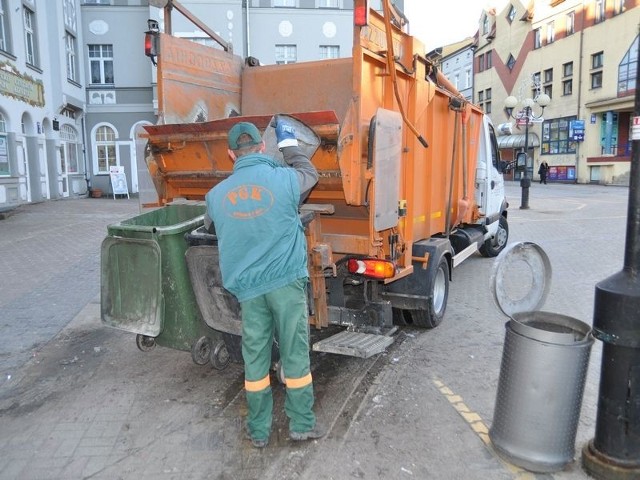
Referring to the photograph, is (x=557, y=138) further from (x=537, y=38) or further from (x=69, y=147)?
(x=69, y=147)

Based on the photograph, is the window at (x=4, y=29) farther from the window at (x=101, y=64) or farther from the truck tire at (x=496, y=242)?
the truck tire at (x=496, y=242)

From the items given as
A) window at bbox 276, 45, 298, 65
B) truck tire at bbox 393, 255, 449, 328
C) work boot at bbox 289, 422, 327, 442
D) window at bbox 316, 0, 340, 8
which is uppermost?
window at bbox 316, 0, 340, 8

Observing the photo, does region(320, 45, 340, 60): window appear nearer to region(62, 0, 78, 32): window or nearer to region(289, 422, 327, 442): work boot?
region(62, 0, 78, 32): window

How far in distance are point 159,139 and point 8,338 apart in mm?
2570

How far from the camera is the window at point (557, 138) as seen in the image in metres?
34.0

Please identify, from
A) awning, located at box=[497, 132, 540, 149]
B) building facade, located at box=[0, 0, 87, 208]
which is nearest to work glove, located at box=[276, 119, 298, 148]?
building facade, located at box=[0, 0, 87, 208]

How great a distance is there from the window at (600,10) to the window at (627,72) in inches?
134

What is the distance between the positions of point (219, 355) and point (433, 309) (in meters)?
2.18

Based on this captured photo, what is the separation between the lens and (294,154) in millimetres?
3346

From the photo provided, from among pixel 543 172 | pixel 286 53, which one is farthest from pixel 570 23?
pixel 286 53

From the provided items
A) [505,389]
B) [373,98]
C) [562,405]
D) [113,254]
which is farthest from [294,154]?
[562,405]

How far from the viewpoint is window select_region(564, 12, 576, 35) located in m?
33.3

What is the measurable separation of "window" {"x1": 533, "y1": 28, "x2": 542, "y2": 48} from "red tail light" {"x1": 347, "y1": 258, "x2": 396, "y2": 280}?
38.5m

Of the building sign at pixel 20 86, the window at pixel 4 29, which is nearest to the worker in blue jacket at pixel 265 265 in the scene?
the building sign at pixel 20 86
